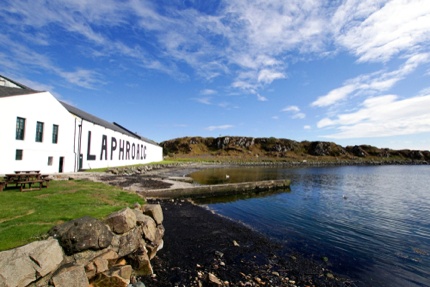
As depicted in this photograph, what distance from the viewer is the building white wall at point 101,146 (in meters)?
32.6

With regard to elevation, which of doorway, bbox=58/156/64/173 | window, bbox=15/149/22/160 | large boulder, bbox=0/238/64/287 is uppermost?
window, bbox=15/149/22/160

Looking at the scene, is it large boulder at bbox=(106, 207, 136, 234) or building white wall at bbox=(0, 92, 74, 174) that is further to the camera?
building white wall at bbox=(0, 92, 74, 174)

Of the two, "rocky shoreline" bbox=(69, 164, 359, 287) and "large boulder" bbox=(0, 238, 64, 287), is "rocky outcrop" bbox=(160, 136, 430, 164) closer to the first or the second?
"rocky shoreline" bbox=(69, 164, 359, 287)

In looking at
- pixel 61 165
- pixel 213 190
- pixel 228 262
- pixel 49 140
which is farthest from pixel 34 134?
pixel 228 262

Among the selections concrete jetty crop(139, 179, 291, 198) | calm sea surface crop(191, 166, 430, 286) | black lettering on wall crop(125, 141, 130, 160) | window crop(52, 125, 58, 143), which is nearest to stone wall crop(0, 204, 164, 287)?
calm sea surface crop(191, 166, 430, 286)

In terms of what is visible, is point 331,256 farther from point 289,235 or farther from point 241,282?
point 241,282

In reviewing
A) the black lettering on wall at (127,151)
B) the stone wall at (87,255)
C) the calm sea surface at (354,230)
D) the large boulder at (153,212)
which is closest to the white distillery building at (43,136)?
the black lettering on wall at (127,151)

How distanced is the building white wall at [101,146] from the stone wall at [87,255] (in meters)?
27.7

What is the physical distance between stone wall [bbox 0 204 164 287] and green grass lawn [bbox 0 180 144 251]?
616 mm

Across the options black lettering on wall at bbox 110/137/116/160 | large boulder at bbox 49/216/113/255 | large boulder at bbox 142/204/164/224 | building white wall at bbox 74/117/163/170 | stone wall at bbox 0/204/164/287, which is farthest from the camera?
black lettering on wall at bbox 110/137/116/160

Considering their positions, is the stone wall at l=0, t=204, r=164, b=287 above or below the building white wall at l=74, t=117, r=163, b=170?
below

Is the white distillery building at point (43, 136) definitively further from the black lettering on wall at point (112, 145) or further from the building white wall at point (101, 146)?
the black lettering on wall at point (112, 145)

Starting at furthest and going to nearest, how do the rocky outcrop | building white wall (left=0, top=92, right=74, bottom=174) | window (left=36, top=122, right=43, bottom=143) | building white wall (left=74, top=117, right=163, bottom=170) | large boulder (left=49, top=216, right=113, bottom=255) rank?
the rocky outcrop
building white wall (left=74, top=117, right=163, bottom=170)
window (left=36, top=122, right=43, bottom=143)
building white wall (left=0, top=92, right=74, bottom=174)
large boulder (left=49, top=216, right=113, bottom=255)

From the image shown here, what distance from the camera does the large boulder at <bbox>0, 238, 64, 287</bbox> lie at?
5.18 m
